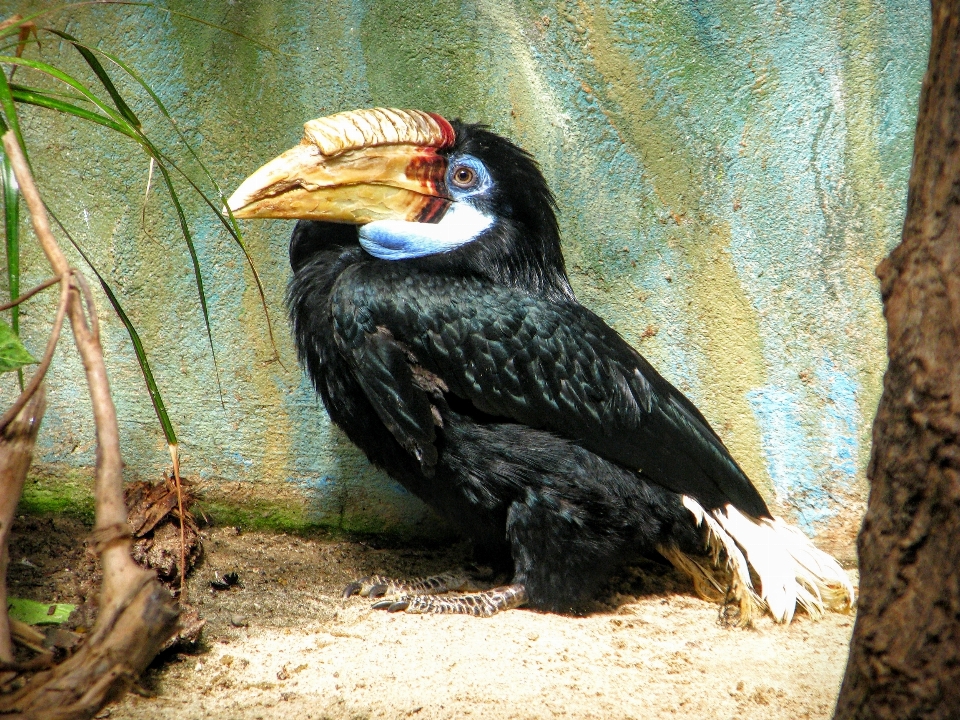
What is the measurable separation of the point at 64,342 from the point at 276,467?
0.77 m

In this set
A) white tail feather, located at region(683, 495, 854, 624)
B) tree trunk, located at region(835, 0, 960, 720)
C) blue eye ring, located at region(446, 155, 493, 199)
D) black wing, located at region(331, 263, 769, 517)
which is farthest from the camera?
blue eye ring, located at region(446, 155, 493, 199)

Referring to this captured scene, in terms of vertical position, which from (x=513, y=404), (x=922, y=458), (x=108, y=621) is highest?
(x=922, y=458)

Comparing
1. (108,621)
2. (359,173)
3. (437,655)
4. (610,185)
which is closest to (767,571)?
(437,655)

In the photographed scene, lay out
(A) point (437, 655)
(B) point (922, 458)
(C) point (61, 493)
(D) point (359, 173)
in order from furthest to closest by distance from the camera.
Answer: (C) point (61, 493) → (D) point (359, 173) → (A) point (437, 655) → (B) point (922, 458)

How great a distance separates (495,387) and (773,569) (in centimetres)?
93

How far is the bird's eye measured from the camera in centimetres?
261

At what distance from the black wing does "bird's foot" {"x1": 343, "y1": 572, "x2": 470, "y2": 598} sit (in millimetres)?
451

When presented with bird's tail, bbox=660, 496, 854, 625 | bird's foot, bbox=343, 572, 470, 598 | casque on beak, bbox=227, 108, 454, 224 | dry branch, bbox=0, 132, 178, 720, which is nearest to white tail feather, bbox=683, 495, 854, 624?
bird's tail, bbox=660, 496, 854, 625

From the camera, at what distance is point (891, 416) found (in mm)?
1201

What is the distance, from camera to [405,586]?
8.38ft

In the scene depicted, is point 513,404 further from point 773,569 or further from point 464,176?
point 773,569

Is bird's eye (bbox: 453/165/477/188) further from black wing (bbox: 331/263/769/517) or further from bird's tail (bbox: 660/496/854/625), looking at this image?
bird's tail (bbox: 660/496/854/625)

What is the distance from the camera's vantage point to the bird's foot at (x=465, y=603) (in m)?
2.40

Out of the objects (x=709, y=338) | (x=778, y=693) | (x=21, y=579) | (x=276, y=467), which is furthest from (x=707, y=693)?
(x=21, y=579)
